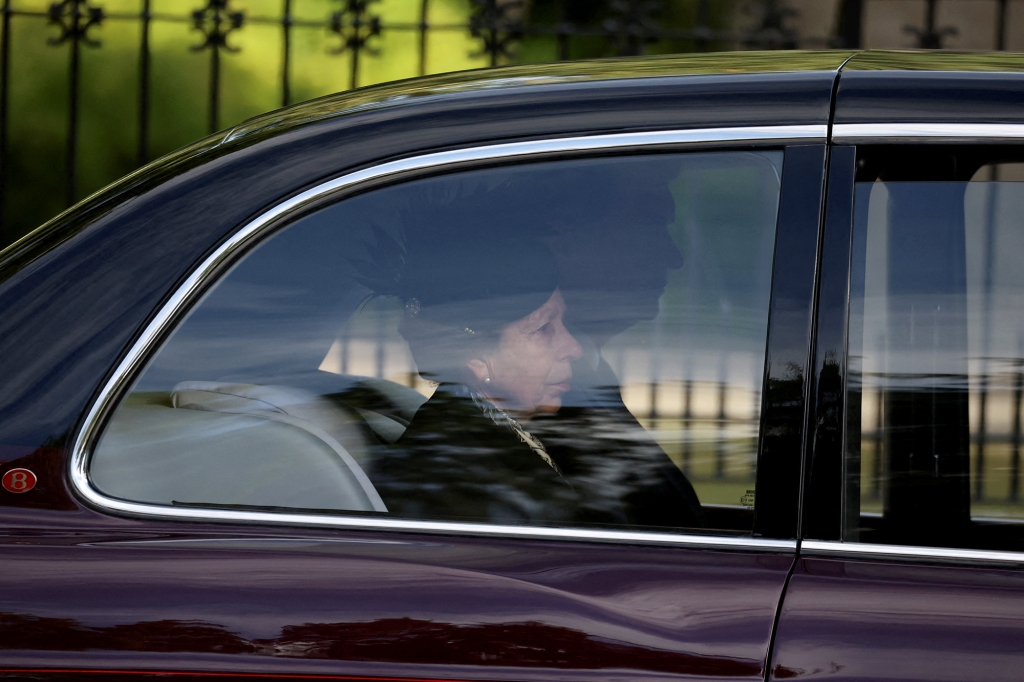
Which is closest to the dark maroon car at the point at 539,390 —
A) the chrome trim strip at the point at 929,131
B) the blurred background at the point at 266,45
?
the chrome trim strip at the point at 929,131

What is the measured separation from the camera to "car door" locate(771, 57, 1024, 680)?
4.37 feet

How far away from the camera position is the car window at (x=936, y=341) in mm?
1375

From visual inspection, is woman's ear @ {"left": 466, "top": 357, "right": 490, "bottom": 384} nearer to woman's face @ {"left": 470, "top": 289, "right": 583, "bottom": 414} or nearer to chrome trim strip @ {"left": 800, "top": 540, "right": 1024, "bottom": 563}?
woman's face @ {"left": 470, "top": 289, "right": 583, "bottom": 414}

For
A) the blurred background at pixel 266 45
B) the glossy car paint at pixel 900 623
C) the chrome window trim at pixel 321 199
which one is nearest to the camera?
the glossy car paint at pixel 900 623

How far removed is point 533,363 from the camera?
146cm

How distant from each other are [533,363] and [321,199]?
0.35 meters

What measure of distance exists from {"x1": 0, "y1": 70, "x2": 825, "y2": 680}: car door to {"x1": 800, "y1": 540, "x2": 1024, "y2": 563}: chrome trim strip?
4 cm

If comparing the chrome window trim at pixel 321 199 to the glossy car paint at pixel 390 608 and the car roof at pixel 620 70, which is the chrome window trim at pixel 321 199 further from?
the car roof at pixel 620 70

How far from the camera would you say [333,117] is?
5.08ft

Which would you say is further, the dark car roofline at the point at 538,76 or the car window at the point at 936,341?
the dark car roofline at the point at 538,76

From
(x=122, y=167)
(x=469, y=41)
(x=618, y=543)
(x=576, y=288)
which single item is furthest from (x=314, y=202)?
(x=122, y=167)

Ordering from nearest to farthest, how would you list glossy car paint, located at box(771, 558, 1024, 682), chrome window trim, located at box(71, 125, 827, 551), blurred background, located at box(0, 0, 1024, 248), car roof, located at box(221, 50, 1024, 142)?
glossy car paint, located at box(771, 558, 1024, 682) < chrome window trim, located at box(71, 125, 827, 551) < car roof, located at box(221, 50, 1024, 142) < blurred background, located at box(0, 0, 1024, 248)

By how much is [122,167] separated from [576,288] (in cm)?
501

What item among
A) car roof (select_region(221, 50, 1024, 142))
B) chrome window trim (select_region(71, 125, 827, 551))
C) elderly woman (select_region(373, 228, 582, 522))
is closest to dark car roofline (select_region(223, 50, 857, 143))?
car roof (select_region(221, 50, 1024, 142))
